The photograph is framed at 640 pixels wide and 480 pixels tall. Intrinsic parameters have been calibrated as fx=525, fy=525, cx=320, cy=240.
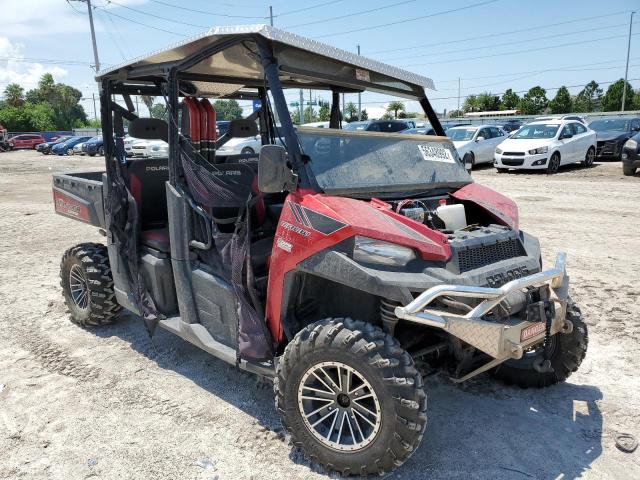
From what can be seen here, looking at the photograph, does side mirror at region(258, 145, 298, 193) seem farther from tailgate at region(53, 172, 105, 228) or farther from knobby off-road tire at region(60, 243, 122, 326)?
knobby off-road tire at region(60, 243, 122, 326)

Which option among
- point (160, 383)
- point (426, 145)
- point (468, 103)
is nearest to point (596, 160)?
point (426, 145)

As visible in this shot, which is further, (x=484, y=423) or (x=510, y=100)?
(x=510, y=100)

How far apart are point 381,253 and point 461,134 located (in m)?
17.3

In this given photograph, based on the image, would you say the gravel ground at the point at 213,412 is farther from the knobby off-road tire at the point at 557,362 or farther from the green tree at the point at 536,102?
the green tree at the point at 536,102

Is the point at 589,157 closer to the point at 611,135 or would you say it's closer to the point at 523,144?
the point at 611,135

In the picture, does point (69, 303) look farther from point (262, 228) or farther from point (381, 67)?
point (381, 67)

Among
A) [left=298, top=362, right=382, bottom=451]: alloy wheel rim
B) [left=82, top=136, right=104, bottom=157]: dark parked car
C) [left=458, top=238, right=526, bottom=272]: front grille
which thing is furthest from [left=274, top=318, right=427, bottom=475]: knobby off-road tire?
[left=82, top=136, right=104, bottom=157]: dark parked car

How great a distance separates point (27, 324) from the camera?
16.6 feet

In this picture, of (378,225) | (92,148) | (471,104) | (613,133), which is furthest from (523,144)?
(471,104)

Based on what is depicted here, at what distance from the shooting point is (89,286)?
4738mm

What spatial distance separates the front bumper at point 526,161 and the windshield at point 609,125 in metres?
5.95

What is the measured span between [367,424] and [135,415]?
63.6 inches

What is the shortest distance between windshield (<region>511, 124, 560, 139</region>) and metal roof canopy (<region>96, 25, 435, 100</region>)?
47.1ft

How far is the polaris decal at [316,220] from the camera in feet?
8.98
